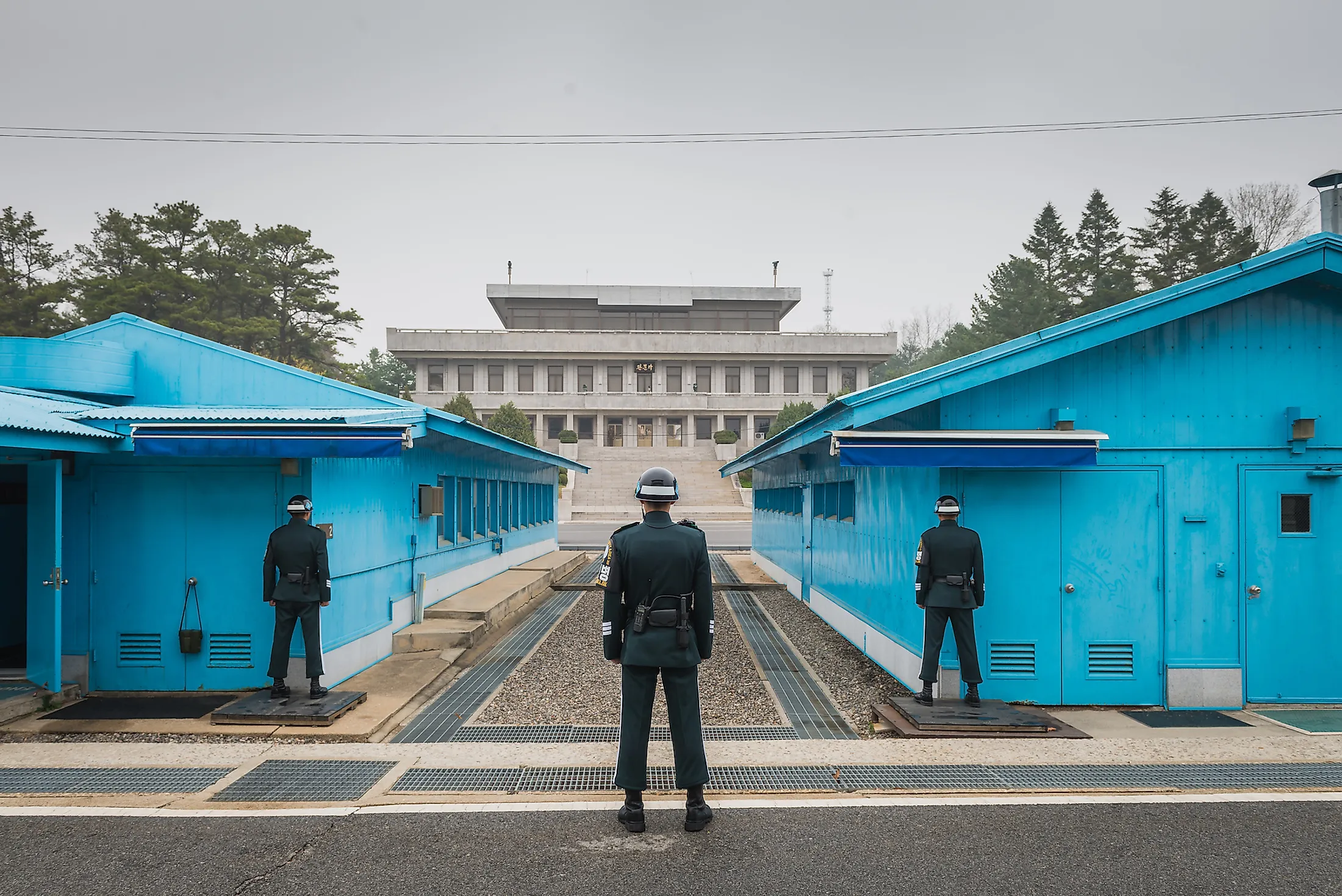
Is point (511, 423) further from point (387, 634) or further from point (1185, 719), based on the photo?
point (1185, 719)

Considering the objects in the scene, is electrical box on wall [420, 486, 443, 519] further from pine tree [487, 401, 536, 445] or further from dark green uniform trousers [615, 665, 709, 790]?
pine tree [487, 401, 536, 445]

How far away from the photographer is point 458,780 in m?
5.68

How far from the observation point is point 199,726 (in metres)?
6.93

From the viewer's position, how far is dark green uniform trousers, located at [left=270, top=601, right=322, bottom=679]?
7301mm

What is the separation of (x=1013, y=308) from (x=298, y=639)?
60.0 meters

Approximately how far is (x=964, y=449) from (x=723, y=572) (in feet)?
44.7

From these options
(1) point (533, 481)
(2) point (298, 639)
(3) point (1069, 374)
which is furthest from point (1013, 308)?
(2) point (298, 639)

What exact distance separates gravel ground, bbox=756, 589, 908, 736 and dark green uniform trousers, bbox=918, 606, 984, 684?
26.4 inches

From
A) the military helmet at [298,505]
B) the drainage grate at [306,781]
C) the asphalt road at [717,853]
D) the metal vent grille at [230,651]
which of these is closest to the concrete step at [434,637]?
the metal vent grille at [230,651]

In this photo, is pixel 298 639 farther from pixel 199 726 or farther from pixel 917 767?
pixel 917 767

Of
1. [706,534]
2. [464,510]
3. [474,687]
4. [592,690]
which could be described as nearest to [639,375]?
[706,534]

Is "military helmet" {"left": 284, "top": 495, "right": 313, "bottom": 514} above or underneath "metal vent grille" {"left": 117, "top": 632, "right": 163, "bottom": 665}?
above

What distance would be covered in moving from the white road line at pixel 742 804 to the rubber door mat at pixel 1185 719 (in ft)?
5.56

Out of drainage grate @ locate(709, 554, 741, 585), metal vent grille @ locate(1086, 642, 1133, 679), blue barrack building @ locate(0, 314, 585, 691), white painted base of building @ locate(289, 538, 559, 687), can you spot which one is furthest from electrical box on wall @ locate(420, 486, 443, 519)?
metal vent grille @ locate(1086, 642, 1133, 679)
